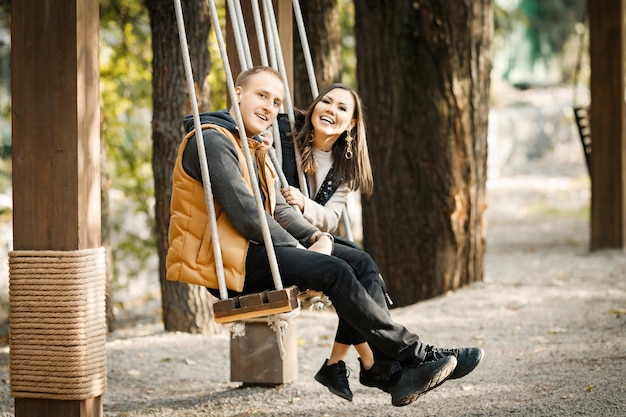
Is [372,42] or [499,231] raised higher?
[372,42]

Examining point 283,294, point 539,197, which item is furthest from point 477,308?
point 539,197

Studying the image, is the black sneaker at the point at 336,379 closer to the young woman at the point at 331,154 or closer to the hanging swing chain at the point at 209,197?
the young woman at the point at 331,154

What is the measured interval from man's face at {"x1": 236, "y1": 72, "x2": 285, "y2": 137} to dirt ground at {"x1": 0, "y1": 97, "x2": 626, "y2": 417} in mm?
1333

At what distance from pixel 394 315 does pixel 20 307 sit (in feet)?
10.9

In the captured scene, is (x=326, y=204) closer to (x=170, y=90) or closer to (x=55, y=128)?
(x=55, y=128)

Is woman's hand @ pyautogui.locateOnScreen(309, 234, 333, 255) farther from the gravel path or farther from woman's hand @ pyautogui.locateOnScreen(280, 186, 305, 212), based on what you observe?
the gravel path

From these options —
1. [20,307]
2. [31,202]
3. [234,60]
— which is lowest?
[20,307]

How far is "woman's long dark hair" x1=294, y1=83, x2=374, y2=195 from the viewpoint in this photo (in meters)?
3.87

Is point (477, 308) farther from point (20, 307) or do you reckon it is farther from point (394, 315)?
point (20, 307)

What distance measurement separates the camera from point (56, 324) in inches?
132

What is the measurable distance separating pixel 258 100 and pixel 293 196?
408 mm

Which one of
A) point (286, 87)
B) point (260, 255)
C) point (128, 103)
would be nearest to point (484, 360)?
point (286, 87)

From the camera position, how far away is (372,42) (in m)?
7.11

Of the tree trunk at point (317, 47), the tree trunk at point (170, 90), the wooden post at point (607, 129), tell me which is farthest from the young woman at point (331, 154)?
the wooden post at point (607, 129)
